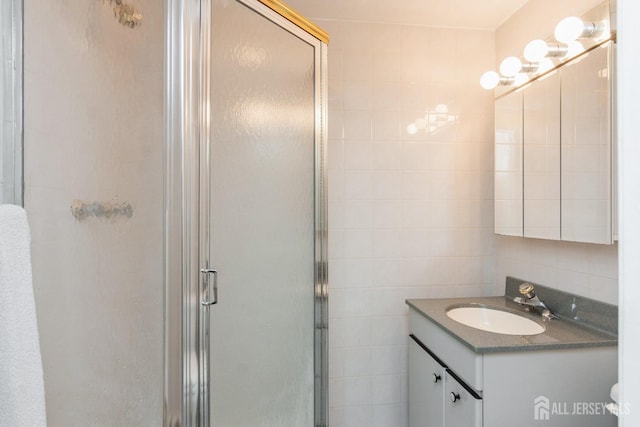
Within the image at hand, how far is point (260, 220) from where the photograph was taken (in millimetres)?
1288

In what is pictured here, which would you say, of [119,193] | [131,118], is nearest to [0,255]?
[119,193]

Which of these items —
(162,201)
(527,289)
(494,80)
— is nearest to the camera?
(162,201)

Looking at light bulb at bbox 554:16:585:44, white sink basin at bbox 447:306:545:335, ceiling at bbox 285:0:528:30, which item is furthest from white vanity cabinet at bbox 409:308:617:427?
ceiling at bbox 285:0:528:30

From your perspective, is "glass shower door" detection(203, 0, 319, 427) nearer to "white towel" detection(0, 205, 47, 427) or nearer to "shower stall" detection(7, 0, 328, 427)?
"shower stall" detection(7, 0, 328, 427)

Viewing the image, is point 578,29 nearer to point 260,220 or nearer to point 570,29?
point 570,29

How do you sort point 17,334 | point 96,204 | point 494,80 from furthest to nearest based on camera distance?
1. point 494,80
2. point 96,204
3. point 17,334

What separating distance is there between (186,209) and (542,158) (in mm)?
1525

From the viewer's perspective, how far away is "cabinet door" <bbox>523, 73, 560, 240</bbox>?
1541 mm

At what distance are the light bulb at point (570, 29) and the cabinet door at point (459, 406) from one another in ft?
4.53

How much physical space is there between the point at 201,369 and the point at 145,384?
5.8 inches

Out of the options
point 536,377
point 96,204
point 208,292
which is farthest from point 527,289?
point 96,204

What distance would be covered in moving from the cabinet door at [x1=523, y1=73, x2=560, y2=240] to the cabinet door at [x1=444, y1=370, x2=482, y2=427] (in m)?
0.75

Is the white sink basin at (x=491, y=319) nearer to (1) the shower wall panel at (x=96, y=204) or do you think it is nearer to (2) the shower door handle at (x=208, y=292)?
(2) the shower door handle at (x=208, y=292)

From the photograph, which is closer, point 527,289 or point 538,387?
point 538,387
